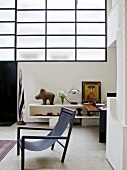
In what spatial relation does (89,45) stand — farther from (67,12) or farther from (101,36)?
(67,12)

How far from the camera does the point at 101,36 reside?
8875mm

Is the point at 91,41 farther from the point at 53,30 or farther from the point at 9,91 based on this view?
the point at 9,91

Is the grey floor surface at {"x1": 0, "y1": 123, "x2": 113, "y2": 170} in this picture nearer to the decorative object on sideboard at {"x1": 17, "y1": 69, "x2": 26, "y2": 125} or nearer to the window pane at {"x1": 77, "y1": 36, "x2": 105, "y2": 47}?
the decorative object on sideboard at {"x1": 17, "y1": 69, "x2": 26, "y2": 125}

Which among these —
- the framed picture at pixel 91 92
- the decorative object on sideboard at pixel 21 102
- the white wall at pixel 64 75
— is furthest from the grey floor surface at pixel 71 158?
the white wall at pixel 64 75

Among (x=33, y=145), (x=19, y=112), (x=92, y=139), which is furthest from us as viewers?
(x=19, y=112)

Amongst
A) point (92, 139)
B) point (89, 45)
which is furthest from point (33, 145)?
point (89, 45)

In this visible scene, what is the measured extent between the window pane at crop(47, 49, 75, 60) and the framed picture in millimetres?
1024

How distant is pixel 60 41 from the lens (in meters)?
8.89

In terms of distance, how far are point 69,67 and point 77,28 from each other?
1.36m

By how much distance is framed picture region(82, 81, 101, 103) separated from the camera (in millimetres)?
8531

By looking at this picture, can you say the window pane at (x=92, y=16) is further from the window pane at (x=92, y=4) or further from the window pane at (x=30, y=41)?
the window pane at (x=30, y=41)

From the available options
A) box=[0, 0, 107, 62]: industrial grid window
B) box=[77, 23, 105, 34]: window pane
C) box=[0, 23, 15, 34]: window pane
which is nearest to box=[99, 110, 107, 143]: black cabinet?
box=[0, 0, 107, 62]: industrial grid window

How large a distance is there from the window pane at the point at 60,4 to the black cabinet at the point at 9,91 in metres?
2.30

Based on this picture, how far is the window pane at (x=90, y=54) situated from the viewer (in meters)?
8.88
